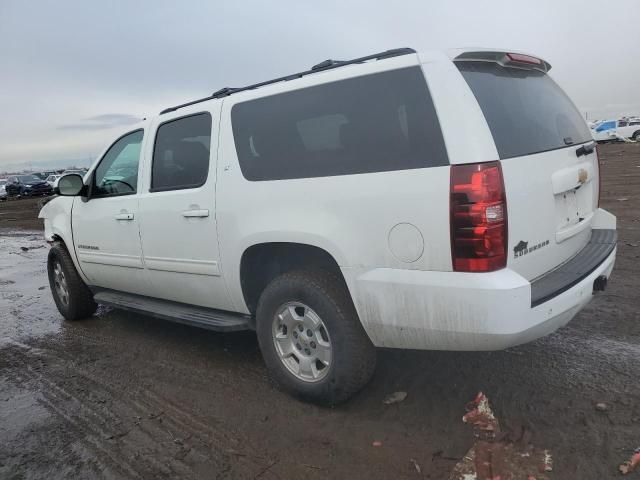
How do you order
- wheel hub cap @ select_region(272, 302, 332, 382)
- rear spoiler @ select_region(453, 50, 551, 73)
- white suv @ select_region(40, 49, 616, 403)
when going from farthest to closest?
wheel hub cap @ select_region(272, 302, 332, 382) → rear spoiler @ select_region(453, 50, 551, 73) → white suv @ select_region(40, 49, 616, 403)

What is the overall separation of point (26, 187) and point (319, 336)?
1503 inches

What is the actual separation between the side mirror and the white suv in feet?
3.72

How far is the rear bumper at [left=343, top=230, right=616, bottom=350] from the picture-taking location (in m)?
2.49

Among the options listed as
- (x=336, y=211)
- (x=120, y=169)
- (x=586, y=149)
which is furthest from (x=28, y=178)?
(x=586, y=149)

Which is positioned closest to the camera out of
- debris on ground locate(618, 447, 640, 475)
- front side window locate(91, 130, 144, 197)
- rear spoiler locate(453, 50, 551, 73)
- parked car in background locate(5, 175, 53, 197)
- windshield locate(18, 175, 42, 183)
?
debris on ground locate(618, 447, 640, 475)

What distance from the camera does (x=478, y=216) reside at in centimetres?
250

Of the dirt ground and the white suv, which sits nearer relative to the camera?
the white suv

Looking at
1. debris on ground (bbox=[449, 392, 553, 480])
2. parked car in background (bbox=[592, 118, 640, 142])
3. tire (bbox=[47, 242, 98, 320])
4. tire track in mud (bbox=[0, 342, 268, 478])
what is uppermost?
parked car in background (bbox=[592, 118, 640, 142])

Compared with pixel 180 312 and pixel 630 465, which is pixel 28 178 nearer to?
pixel 180 312

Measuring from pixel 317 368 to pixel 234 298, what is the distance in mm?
824

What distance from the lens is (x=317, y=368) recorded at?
3.29m

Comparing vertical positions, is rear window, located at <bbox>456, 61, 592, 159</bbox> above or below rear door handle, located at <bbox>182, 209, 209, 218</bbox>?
above

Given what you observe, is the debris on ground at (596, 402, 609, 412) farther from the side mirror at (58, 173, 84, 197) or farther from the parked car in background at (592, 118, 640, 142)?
the parked car in background at (592, 118, 640, 142)

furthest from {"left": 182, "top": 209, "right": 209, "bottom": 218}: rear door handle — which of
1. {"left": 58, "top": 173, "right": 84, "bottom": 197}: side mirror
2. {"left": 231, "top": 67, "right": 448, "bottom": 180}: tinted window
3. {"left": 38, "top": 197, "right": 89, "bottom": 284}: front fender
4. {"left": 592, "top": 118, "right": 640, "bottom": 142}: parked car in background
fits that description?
{"left": 592, "top": 118, "right": 640, "bottom": 142}: parked car in background
